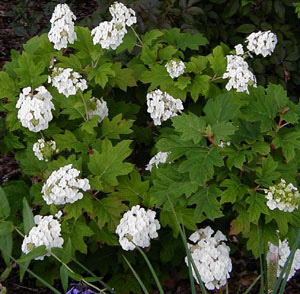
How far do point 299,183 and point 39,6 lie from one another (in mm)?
4806

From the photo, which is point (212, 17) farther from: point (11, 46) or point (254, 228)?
point (11, 46)

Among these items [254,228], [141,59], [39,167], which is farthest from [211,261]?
[141,59]

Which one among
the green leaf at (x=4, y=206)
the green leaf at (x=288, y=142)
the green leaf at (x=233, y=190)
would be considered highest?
the green leaf at (x=288, y=142)

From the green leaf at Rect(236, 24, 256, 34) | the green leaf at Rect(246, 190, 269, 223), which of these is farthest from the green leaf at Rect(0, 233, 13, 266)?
the green leaf at Rect(236, 24, 256, 34)

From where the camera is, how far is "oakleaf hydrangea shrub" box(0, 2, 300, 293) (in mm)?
2354

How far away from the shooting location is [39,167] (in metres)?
2.81

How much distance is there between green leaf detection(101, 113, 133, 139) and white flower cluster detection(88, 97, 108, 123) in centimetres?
8

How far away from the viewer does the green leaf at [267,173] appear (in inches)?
92.1

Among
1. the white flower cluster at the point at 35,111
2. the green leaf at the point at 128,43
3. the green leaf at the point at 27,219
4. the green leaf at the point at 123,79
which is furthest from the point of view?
the green leaf at the point at 128,43

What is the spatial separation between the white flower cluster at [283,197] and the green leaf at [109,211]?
0.68 metres

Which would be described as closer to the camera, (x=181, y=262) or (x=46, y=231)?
(x=46, y=231)

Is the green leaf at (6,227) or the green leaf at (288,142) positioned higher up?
the green leaf at (288,142)

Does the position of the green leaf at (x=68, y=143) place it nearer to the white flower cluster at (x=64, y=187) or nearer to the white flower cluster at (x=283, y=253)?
the white flower cluster at (x=64, y=187)

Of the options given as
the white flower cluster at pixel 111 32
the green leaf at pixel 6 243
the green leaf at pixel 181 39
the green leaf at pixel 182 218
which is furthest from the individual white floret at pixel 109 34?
the green leaf at pixel 6 243
